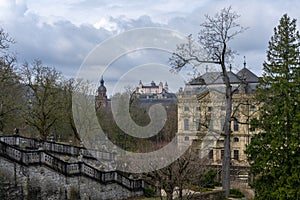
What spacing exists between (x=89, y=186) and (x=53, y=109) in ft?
34.0

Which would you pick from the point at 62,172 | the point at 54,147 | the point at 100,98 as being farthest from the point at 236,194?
the point at 100,98

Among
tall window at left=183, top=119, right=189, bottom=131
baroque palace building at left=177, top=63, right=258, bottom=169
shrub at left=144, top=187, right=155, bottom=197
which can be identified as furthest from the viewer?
tall window at left=183, top=119, right=189, bottom=131

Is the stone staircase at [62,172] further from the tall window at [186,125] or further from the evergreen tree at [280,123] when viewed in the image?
the tall window at [186,125]

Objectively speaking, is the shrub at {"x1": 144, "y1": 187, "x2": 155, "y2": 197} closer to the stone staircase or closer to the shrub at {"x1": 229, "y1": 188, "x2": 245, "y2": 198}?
the stone staircase

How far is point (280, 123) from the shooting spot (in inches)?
675

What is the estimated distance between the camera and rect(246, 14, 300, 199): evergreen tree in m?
17.0

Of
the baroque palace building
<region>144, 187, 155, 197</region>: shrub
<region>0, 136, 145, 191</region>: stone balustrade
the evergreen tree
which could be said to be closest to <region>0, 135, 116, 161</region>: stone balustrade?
<region>0, 136, 145, 191</region>: stone balustrade

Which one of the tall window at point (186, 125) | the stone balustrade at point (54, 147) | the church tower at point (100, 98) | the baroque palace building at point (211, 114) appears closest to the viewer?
the stone balustrade at point (54, 147)

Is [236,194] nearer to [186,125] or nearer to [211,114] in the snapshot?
[211,114]

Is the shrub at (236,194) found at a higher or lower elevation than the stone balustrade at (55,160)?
lower

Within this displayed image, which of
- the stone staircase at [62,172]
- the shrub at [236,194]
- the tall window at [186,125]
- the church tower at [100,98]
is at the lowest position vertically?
the shrub at [236,194]

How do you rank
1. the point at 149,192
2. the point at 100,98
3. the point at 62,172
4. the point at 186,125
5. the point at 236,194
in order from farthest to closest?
the point at 186,125 → the point at 100,98 → the point at 236,194 → the point at 149,192 → the point at 62,172

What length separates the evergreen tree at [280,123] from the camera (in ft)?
55.7

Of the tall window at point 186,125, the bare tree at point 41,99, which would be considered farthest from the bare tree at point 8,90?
the tall window at point 186,125
